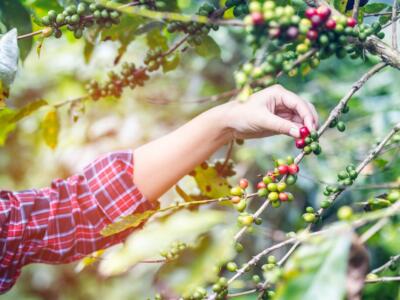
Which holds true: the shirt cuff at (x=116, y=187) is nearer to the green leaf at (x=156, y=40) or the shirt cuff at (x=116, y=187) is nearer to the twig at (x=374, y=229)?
the green leaf at (x=156, y=40)

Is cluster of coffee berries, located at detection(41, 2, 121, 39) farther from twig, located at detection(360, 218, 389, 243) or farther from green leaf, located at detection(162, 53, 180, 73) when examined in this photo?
twig, located at detection(360, 218, 389, 243)

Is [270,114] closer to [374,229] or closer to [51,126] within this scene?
[374,229]

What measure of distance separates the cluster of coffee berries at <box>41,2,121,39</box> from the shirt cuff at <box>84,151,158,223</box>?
17.1 inches

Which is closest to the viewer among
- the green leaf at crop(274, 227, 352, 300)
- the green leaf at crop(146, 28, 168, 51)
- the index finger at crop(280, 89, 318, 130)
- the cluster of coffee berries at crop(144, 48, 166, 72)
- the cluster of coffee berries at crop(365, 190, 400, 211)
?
the green leaf at crop(274, 227, 352, 300)

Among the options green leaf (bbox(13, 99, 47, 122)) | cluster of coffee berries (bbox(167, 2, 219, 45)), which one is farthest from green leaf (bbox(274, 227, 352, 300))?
green leaf (bbox(13, 99, 47, 122))

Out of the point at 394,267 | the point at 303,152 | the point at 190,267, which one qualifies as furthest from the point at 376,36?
the point at 190,267

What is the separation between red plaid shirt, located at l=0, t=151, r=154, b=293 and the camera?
1.33m

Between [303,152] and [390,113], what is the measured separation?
51.4 inches

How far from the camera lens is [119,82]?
1.38 meters

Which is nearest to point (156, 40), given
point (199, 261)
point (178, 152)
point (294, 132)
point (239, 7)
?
point (178, 152)

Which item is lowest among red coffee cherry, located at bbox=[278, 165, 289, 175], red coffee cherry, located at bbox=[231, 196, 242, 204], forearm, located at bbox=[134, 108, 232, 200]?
forearm, located at bbox=[134, 108, 232, 200]

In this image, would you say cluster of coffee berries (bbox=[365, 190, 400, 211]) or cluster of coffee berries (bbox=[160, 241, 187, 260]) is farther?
cluster of coffee berries (bbox=[160, 241, 187, 260])

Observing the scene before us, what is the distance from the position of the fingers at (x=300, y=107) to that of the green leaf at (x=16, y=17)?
583 millimetres

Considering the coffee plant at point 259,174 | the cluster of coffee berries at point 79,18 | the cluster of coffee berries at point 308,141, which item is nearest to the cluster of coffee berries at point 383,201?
the coffee plant at point 259,174
